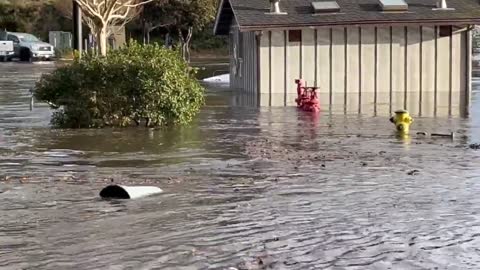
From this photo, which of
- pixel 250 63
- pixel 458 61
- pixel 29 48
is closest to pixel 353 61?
pixel 458 61

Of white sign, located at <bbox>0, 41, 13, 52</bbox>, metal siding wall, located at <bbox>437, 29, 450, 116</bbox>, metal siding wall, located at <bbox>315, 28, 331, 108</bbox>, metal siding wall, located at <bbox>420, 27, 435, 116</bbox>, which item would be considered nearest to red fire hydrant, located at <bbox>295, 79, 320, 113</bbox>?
metal siding wall, located at <bbox>315, 28, 331, 108</bbox>

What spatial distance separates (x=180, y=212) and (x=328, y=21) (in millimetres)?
18867

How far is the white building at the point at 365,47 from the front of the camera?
27953 mm

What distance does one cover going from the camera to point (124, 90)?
1739 cm

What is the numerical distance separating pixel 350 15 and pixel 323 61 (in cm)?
165

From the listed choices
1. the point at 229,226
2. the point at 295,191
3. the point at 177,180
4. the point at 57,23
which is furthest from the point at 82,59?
the point at 57,23

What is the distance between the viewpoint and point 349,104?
24.8 metres

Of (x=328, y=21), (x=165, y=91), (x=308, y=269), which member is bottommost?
(x=308, y=269)

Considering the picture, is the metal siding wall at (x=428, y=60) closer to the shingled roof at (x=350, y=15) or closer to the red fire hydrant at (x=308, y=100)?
the shingled roof at (x=350, y=15)

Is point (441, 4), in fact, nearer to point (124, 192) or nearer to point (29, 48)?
point (124, 192)

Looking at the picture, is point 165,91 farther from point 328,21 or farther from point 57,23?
point 57,23

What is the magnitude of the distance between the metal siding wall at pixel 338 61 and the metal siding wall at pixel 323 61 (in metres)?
0.15

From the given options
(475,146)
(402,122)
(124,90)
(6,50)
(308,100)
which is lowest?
(475,146)

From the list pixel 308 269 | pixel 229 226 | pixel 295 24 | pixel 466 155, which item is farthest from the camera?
pixel 295 24
